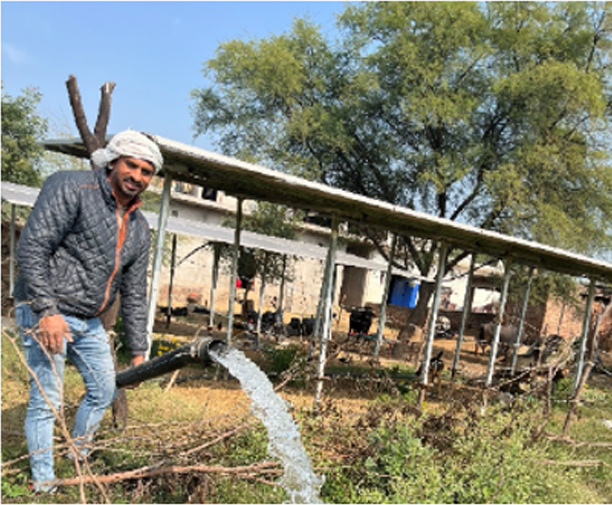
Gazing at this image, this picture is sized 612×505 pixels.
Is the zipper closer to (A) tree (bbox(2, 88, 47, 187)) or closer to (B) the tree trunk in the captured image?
(B) the tree trunk


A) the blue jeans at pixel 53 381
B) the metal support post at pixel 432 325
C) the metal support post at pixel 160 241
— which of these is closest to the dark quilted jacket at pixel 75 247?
the blue jeans at pixel 53 381

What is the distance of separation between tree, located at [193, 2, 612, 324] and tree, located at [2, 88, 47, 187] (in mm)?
4097

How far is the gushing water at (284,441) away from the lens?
137 inches

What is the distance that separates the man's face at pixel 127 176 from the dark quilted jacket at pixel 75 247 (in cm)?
5

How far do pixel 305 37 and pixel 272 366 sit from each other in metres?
10.4

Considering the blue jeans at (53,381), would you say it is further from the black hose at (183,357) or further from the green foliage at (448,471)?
the green foliage at (448,471)

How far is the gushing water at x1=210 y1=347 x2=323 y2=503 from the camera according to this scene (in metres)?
3.47

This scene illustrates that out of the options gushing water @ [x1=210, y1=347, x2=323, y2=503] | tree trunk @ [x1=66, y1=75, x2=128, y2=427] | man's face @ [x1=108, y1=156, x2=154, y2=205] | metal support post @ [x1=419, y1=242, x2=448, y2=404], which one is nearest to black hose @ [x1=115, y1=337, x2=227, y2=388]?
gushing water @ [x1=210, y1=347, x2=323, y2=503]

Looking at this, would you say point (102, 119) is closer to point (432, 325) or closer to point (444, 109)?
point (432, 325)

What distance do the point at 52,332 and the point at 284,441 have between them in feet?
4.77

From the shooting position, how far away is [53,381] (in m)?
3.24

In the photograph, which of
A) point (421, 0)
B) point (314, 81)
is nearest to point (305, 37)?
point (314, 81)

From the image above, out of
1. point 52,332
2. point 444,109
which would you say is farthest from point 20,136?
point 52,332

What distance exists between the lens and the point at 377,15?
16.0 metres
